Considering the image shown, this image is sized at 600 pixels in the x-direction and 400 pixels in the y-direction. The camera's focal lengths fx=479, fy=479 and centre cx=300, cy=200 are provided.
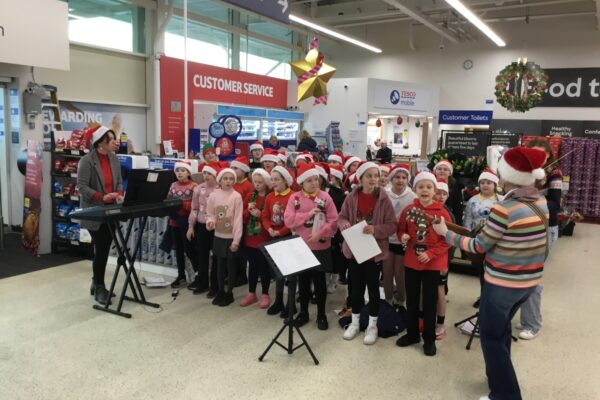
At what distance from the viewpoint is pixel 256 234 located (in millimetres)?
4484

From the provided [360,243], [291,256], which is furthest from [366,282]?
[291,256]

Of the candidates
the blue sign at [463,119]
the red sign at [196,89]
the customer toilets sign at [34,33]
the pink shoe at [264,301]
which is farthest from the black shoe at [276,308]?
the blue sign at [463,119]

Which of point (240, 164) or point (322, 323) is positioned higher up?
point (240, 164)

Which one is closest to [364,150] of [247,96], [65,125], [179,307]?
[247,96]

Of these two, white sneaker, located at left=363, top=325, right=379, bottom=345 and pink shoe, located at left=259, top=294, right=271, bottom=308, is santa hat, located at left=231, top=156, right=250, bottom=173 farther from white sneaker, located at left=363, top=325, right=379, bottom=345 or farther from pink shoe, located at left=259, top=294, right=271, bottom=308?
white sneaker, located at left=363, top=325, right=379, bottom=345

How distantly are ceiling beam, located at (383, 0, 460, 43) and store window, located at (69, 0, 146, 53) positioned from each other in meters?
5.54

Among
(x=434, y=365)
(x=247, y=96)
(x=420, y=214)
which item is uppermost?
(x=247, y=96)

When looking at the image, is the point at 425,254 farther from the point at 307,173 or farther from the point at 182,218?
the point at 182,218

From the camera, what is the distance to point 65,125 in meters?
8.88

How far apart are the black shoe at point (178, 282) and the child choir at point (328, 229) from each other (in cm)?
1

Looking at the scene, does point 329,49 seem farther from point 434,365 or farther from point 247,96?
point 434,365

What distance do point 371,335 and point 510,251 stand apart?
1.53 meters

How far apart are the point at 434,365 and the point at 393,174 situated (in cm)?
160

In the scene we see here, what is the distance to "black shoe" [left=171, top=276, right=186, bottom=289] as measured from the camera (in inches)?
202
